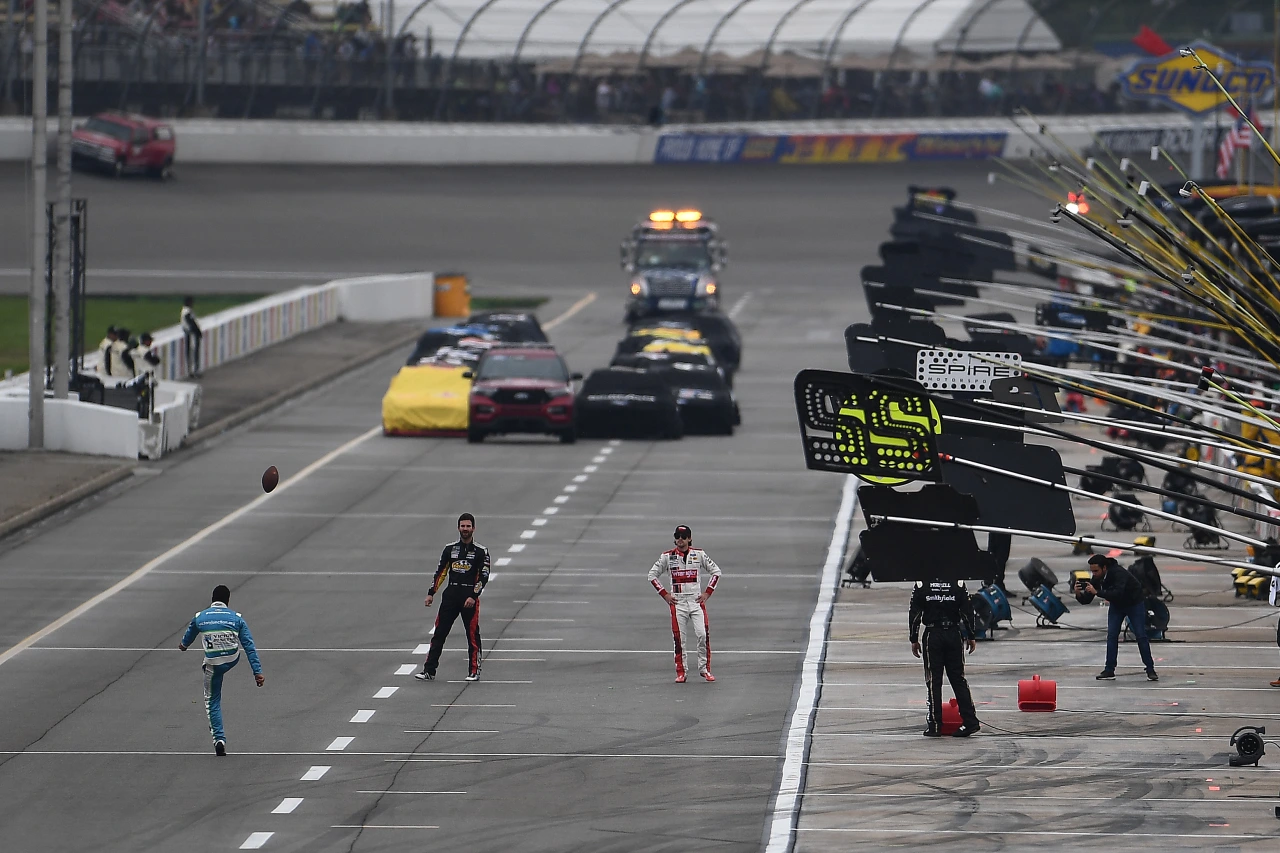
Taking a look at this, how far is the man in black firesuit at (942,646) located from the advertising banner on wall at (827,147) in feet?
224

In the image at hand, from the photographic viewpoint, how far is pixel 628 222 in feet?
270

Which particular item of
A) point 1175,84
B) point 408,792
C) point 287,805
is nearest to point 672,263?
point 1175,84

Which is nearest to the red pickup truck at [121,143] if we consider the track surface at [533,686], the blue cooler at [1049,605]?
the track surface at [533,686]

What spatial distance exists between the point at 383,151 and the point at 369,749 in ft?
221

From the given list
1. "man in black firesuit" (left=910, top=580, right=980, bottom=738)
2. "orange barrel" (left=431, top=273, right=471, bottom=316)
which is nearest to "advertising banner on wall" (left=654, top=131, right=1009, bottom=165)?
"orange barrel" (left=431, top=273, right=471, bottom=316)

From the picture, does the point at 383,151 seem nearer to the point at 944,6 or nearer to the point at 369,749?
the point at 944,6

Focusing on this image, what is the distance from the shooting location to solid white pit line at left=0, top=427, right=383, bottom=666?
23891 mm

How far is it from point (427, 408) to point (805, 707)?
21.2 m

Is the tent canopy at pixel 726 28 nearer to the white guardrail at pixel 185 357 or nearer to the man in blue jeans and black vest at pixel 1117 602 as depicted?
the white guardrail at pixel 185 357

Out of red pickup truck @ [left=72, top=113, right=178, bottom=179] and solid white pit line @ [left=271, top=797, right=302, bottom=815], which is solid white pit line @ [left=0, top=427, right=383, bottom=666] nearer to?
solid white pit line @ [left=271, top=797, right=302, bottom=815]

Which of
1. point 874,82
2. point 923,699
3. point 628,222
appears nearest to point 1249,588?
point 923,699

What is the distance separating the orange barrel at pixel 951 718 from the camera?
19312mm

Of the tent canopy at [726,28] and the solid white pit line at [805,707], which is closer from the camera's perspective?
the solid white pit line at [805,707]

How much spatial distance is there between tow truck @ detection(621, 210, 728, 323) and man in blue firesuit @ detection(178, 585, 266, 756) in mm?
41460
